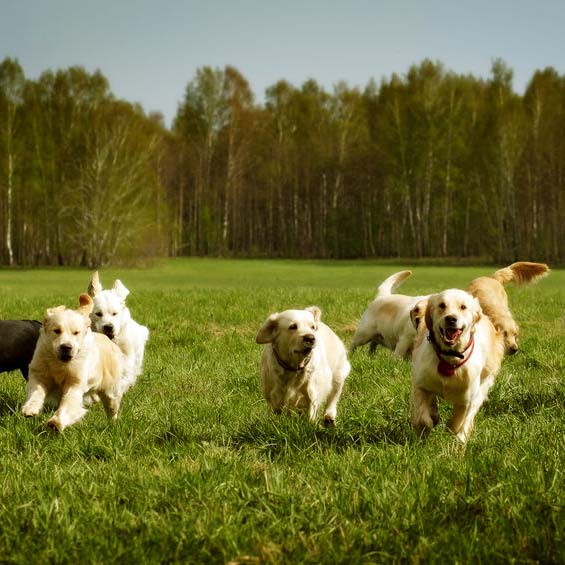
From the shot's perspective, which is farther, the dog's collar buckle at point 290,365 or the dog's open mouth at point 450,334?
the dog's collar buckle at point 290,365

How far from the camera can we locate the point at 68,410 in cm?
482

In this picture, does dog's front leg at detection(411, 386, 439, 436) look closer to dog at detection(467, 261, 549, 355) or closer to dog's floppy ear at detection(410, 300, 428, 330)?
dog's floppy ear at detection(410, 300, 428, 330)

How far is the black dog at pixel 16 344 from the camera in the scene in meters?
5.91

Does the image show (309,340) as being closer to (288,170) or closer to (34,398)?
(34,398)

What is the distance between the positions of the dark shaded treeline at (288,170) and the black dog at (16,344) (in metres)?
32.4

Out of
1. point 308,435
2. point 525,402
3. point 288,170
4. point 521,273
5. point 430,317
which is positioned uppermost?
point 288,170

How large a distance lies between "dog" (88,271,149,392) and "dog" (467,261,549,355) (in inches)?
137

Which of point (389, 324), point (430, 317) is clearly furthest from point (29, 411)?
point (389, 324)

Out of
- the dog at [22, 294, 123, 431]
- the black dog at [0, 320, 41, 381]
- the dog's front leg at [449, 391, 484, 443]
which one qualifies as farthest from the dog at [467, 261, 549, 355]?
the black dog at [0, 320, 41, 381]

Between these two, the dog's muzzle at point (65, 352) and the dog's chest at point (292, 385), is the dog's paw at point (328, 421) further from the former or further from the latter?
the dog's muzzle at point (65, 352)

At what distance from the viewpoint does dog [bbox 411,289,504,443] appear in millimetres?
4426

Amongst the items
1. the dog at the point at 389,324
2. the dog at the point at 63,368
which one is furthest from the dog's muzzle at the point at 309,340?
the dog at the point at 389,324

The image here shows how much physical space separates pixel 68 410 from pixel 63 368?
358 mm

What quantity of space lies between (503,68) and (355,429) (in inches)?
1825
